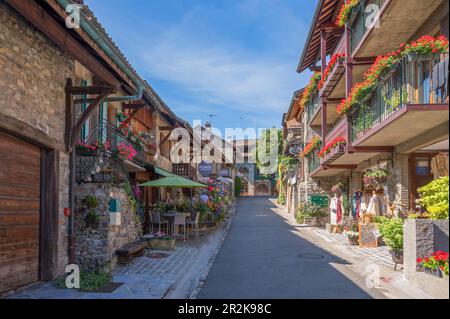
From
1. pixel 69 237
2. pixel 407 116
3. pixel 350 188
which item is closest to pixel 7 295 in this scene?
pixel 69 237

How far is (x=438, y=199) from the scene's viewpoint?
809 cm

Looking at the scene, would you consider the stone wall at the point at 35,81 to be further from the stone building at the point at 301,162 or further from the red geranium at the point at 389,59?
the stone building at the point at 301,162

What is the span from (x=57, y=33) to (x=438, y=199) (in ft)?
24.1

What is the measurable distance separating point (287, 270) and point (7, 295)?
5549 millimetres

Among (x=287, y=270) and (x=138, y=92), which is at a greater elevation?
(x=138, y=92)

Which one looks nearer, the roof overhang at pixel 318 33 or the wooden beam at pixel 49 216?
the wooden beam at pixel 49 216

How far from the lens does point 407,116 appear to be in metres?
9.02

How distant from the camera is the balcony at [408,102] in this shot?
853 cm

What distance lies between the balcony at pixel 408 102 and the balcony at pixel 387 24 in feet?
4.63

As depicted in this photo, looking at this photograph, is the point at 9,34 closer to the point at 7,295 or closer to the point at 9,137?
the point at 9,137

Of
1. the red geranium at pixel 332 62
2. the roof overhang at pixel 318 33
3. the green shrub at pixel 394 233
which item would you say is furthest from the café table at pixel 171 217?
the roof overhang at pixel 318 33

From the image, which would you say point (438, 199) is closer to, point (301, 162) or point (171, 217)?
point (171, 217)

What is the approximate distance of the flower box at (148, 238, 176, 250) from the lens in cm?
1302

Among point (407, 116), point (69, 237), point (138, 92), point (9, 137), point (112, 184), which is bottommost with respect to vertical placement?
point (69, 237)
